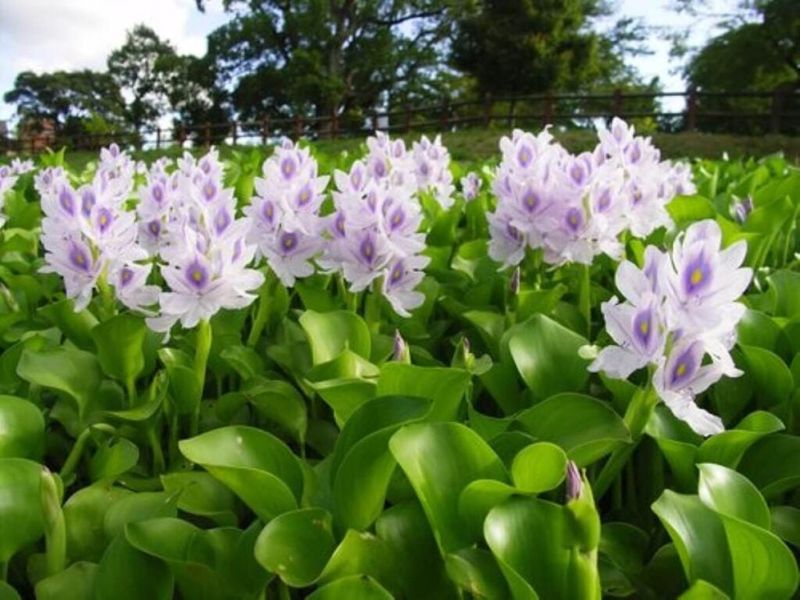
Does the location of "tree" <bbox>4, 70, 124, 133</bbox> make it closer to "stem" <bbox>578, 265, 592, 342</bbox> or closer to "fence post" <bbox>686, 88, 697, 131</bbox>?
"fence post" <bbox>686, 88, 697, 131</bbox>

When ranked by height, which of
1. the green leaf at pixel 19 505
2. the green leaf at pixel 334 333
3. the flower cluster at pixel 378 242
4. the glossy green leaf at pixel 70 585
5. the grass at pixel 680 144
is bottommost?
the grass at pixel 680 144

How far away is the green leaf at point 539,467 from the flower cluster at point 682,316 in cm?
22

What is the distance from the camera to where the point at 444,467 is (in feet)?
3.28

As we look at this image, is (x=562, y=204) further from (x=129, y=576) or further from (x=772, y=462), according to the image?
(x=129, y=576)

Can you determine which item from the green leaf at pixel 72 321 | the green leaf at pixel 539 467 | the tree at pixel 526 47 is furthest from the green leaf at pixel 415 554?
the tree at pixel 526 47

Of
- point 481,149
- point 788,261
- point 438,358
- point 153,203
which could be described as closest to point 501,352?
point 438,358

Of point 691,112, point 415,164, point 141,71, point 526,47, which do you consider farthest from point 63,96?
point 415,164

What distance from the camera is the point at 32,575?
1.08m

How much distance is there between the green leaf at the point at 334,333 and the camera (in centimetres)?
147

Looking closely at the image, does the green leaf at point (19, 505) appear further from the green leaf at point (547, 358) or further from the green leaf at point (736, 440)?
the green leaf at point (736, 440)

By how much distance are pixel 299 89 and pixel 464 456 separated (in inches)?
1396

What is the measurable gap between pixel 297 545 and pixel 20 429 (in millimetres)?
546

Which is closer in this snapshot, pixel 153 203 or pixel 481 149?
pixel 153 203

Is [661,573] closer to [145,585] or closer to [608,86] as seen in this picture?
[145,585]
